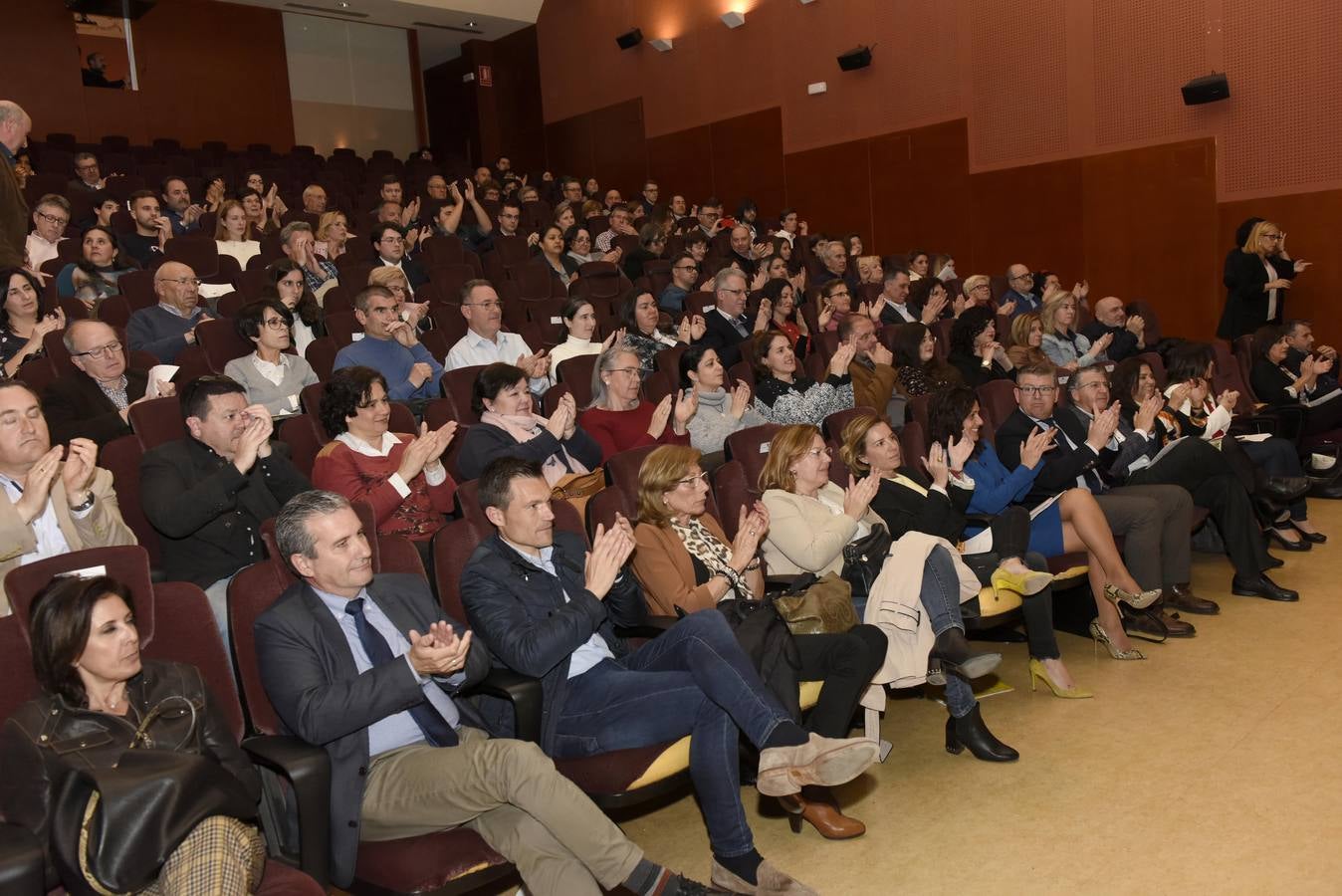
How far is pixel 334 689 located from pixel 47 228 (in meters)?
4.63

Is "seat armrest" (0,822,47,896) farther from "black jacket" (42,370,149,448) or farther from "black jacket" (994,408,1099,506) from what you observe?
"black jacket" (994,408,1099,506)

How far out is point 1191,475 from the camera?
12.9ft

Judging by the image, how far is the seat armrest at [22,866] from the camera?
146cm

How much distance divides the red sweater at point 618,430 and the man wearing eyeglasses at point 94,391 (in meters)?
1.39

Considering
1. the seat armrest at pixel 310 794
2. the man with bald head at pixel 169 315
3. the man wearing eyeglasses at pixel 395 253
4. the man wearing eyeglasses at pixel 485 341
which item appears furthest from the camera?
the man wearing eyeglasses at pixel 395 253

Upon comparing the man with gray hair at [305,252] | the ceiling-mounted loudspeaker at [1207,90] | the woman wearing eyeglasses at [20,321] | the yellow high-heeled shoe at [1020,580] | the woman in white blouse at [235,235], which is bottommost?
the yellow high-heeled shoe at [1020,580]

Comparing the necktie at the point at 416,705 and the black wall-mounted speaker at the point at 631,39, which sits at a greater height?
the black wall-mounted speaker at the point at 631,39

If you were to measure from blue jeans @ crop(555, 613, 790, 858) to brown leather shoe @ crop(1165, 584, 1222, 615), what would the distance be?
2086 mm

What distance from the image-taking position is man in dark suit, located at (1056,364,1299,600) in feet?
12.7

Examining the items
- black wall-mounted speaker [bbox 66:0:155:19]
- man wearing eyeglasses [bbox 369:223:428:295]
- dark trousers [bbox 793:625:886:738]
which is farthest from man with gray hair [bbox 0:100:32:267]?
black wall-mounted speaker [bbox 66:0:155:19]

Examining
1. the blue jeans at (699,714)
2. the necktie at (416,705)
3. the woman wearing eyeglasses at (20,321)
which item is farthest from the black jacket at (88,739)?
the woman wearing eyeglasses at (20,321)

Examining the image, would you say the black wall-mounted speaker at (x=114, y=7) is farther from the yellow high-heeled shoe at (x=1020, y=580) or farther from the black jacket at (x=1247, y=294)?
the yellow high-heeled shoe at (x=1020, y=580)

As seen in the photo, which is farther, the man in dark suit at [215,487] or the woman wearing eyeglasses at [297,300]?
the woman wearing eyeglasses at [297,300]

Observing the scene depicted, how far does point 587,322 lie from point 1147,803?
304 centimetres
